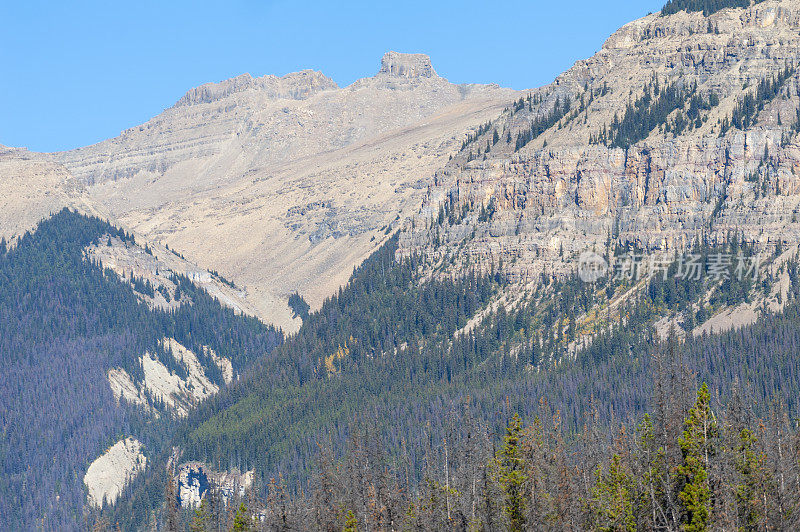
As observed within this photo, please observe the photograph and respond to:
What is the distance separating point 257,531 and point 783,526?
159 feet

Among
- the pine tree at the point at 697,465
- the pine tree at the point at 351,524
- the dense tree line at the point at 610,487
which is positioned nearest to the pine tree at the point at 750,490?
the dense tree line at the point at 610,487

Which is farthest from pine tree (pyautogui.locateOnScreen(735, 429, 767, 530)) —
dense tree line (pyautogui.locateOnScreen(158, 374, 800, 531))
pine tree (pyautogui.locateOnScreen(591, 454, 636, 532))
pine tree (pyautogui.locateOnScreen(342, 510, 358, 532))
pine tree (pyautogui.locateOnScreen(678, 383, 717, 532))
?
pine tree (pyautogui.locateOnScreen(342, 510, 358, 532))

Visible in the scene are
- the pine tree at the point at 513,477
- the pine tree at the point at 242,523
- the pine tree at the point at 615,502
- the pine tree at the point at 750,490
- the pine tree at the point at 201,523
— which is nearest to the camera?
the pine tree at the point at 750,490

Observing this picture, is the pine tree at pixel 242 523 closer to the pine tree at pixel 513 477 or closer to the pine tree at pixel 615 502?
the pine tree at pixel 513 477

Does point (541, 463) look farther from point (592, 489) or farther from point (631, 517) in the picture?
point (631, 517)

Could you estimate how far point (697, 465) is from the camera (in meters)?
108

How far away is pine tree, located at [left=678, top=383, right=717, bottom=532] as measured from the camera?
10462cm

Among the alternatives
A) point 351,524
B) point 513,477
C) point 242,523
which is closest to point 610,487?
point 513,477

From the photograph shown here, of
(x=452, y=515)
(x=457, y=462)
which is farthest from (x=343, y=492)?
(x=452, y=515)

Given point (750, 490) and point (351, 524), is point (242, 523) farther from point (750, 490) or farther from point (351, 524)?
point (750, 490)

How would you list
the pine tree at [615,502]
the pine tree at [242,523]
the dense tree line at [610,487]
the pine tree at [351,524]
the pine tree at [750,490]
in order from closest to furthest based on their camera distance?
the pine tree at [750,490] < the dense tree line at [610,487] < the pine tree at [615,502] < the pine tree at [351,524] < the pine tree at [242,523]

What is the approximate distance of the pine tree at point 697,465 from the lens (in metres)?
105

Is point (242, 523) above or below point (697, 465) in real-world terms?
below

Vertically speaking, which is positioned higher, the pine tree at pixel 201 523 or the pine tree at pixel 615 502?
the pine tree at pixel 615 502
